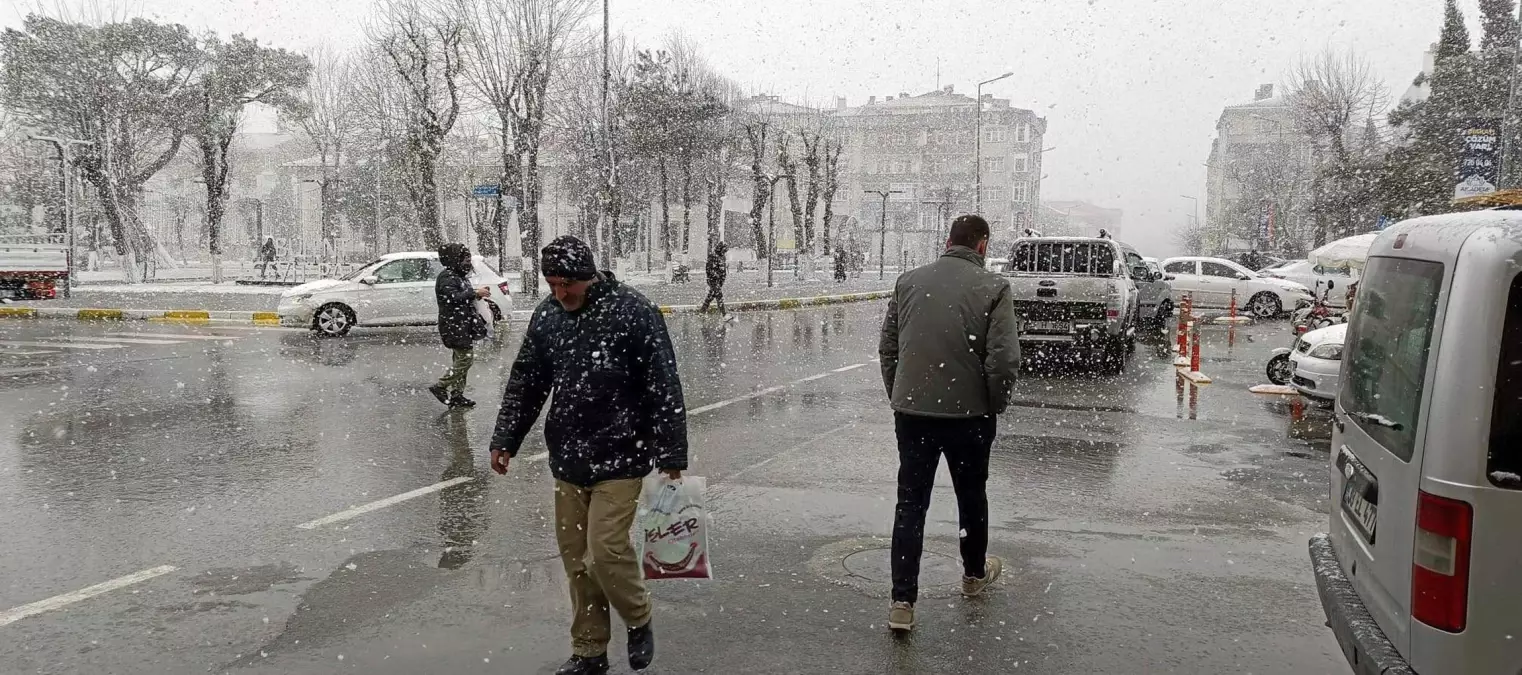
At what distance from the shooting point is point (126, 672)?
3.81 metres

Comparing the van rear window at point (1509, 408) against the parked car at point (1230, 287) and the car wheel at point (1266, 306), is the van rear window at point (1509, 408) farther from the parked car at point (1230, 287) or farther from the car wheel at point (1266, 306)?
the car wheel at point (1266, 306)

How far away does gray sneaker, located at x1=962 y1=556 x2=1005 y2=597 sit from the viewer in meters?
4.70

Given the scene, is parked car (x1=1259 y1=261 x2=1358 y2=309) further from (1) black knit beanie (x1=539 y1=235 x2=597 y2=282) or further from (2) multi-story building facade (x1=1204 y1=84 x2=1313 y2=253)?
(1) black knit beanie (x1=539 y1=235 x2=597 y2=282)

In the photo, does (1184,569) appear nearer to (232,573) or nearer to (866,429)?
(866,429)

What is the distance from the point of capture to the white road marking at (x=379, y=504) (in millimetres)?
5891

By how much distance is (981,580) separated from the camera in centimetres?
473

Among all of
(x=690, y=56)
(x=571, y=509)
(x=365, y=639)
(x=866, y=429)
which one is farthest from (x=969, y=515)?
(x=690, y=56)

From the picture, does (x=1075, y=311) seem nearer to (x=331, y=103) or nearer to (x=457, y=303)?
(x=457, y=303)

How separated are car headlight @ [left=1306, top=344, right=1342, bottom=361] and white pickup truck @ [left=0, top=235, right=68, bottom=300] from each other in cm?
2618

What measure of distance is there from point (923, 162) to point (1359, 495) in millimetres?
84653

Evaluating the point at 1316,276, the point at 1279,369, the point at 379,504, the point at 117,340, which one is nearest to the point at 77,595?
the point at 379,504

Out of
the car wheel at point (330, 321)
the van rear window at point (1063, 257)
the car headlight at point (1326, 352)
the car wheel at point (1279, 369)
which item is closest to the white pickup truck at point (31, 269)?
the car wheel at point (330, 321)

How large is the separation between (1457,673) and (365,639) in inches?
151

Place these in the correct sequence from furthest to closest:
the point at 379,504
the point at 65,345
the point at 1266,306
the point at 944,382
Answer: the point at 1266,306
the point at 65,345
the point at 379,504
the point at 944,382
